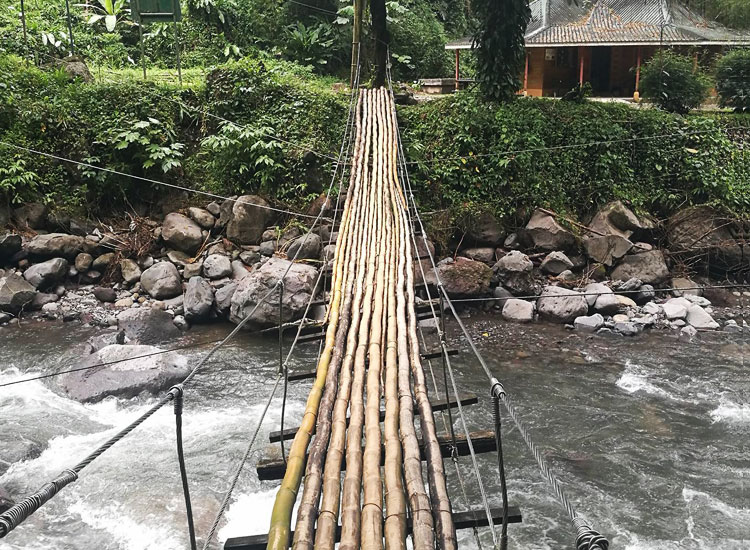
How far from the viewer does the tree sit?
8.25 m

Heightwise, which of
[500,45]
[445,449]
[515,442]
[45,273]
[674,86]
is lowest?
[515,442]

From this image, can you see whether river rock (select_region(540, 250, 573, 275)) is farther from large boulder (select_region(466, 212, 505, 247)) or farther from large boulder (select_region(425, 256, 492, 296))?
large boulder (select_region(425, 256, 492, 296))

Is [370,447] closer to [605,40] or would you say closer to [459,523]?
[459,523]

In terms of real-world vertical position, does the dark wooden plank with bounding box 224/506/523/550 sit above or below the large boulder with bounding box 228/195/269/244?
below

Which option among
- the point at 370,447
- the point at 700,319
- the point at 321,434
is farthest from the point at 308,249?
the point at 370,447

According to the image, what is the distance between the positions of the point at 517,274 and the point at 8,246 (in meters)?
5.82

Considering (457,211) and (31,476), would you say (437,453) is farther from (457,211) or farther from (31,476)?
(457,211)

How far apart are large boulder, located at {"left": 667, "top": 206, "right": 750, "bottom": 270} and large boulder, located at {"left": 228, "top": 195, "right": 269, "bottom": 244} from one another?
527 cm

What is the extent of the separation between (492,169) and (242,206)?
3257 millimetres

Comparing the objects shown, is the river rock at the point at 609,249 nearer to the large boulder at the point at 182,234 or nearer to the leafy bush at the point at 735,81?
the leafy bush at the point at 735,81

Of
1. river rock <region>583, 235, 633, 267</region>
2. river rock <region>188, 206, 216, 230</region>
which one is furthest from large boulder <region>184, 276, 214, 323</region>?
river rock <region>583, 235, 633, 267</region>

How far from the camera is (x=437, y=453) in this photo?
212 cm

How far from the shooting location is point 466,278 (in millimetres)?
6762

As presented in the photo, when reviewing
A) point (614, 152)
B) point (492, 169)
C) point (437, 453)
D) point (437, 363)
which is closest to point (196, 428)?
point (437, 363)
